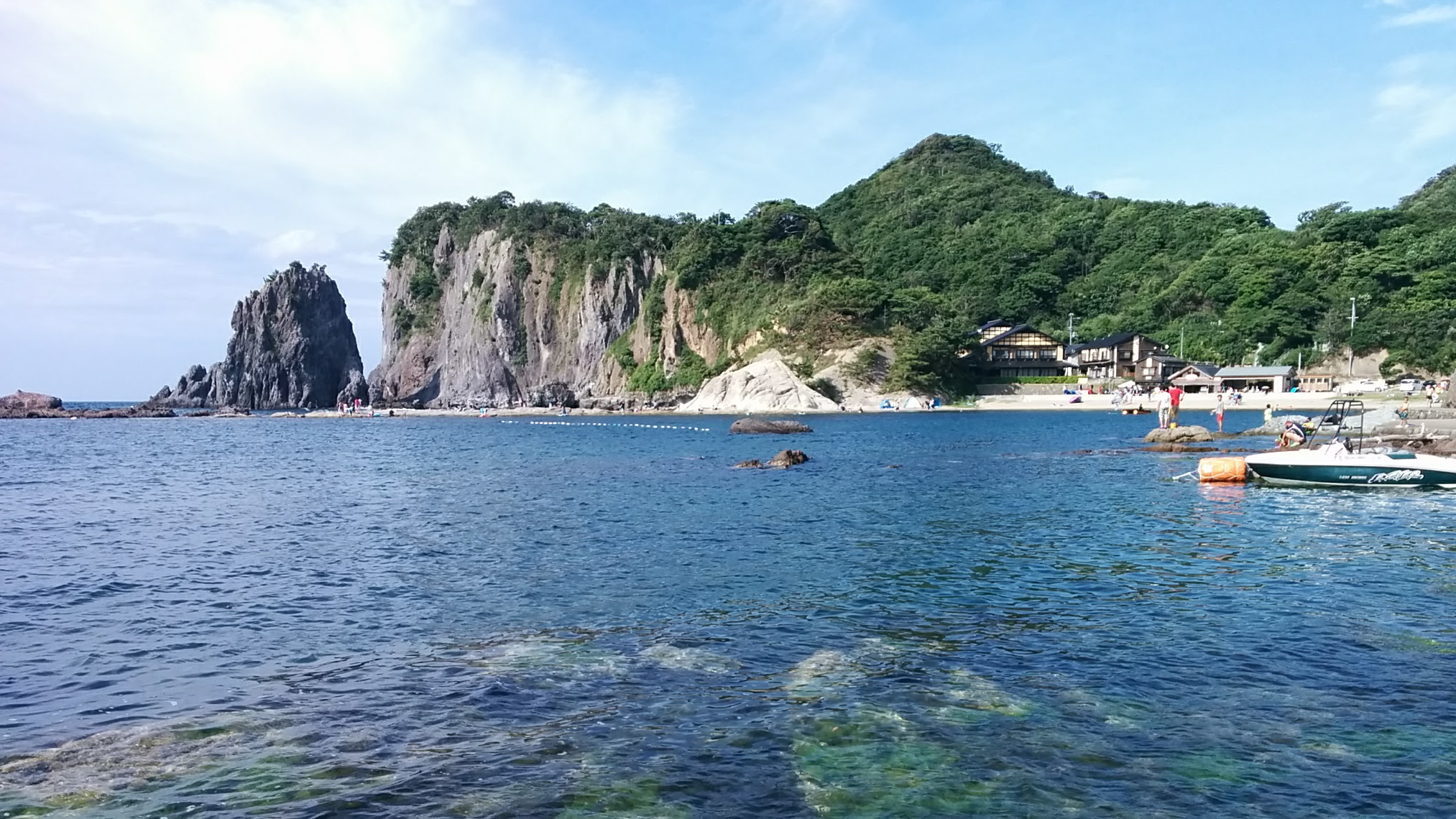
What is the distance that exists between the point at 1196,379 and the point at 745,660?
110m

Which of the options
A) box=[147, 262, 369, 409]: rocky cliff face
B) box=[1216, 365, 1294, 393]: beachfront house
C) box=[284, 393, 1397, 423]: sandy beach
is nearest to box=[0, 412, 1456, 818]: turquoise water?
box=[284, 393, 1397, 423]: sandy beach

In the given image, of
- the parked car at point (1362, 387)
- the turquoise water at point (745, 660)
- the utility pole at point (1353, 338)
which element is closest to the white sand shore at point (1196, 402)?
the parked car at point (1362, 387)

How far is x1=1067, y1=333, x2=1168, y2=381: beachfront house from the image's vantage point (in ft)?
374

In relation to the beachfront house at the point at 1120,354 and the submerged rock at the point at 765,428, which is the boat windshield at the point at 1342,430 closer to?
the submerged rock at the point at 765,428

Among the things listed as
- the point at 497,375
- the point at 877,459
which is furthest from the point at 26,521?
the point at 497,375

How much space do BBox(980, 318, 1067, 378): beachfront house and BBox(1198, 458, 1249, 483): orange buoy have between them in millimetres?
87202

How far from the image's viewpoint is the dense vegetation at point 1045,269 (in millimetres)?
109750

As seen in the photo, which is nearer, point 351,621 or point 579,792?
point 579,792

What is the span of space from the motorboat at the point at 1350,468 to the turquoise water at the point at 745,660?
0.65m

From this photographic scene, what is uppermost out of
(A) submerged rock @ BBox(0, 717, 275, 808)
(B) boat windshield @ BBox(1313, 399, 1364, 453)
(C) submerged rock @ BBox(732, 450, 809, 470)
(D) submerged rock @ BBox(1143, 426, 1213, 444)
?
(B) boat windshield @ BBox(1313, 399, 1364, 453)

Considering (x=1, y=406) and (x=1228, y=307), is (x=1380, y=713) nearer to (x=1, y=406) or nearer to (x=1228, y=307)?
(x=1228, y=307)

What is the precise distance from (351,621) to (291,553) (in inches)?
323

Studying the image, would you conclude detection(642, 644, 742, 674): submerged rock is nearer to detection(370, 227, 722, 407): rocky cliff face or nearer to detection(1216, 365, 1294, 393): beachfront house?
detection(1216, 365, 1294, 393): beachfront house

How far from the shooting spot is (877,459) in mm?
45094
